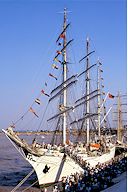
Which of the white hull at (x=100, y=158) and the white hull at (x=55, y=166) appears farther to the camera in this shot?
the white hull at (x=100, y=158)

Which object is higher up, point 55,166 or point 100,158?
point 100,158

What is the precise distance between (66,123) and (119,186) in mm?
19018

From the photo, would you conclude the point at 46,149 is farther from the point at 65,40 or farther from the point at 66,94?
the point at 65,40

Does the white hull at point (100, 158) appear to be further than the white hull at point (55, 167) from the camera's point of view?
Yes

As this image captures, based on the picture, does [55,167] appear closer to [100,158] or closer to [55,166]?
[55,166]

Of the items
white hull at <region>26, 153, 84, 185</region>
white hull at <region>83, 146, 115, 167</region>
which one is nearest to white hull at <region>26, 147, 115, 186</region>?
white hull at <region>26, 153, 84, 185</region>

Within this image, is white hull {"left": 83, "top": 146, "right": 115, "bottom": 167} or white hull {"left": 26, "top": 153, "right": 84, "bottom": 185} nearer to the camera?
white hull {"left": 26, "top": 153, "right": 84, "bottom": 185}

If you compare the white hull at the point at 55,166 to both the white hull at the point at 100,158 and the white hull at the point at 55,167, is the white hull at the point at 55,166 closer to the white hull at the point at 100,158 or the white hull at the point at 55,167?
the white hull at the point at 55,167

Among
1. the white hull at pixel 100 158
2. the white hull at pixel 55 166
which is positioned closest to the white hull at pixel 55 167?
the white hull at pixel 55 166

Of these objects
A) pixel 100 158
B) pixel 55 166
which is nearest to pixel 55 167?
pixel 55 166

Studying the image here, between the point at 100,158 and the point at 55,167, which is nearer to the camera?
the point at 55,167

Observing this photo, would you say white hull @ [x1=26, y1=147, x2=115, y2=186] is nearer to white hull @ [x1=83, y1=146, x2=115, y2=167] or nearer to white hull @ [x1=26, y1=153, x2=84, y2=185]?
white hull @ [x1=26, y1=153, x2=84, y2=185]

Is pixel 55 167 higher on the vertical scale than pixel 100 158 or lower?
lower

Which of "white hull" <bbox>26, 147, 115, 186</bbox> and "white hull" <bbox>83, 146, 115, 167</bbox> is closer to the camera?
"white hull" <bbox>26, 147, 115, 186</bbox>
